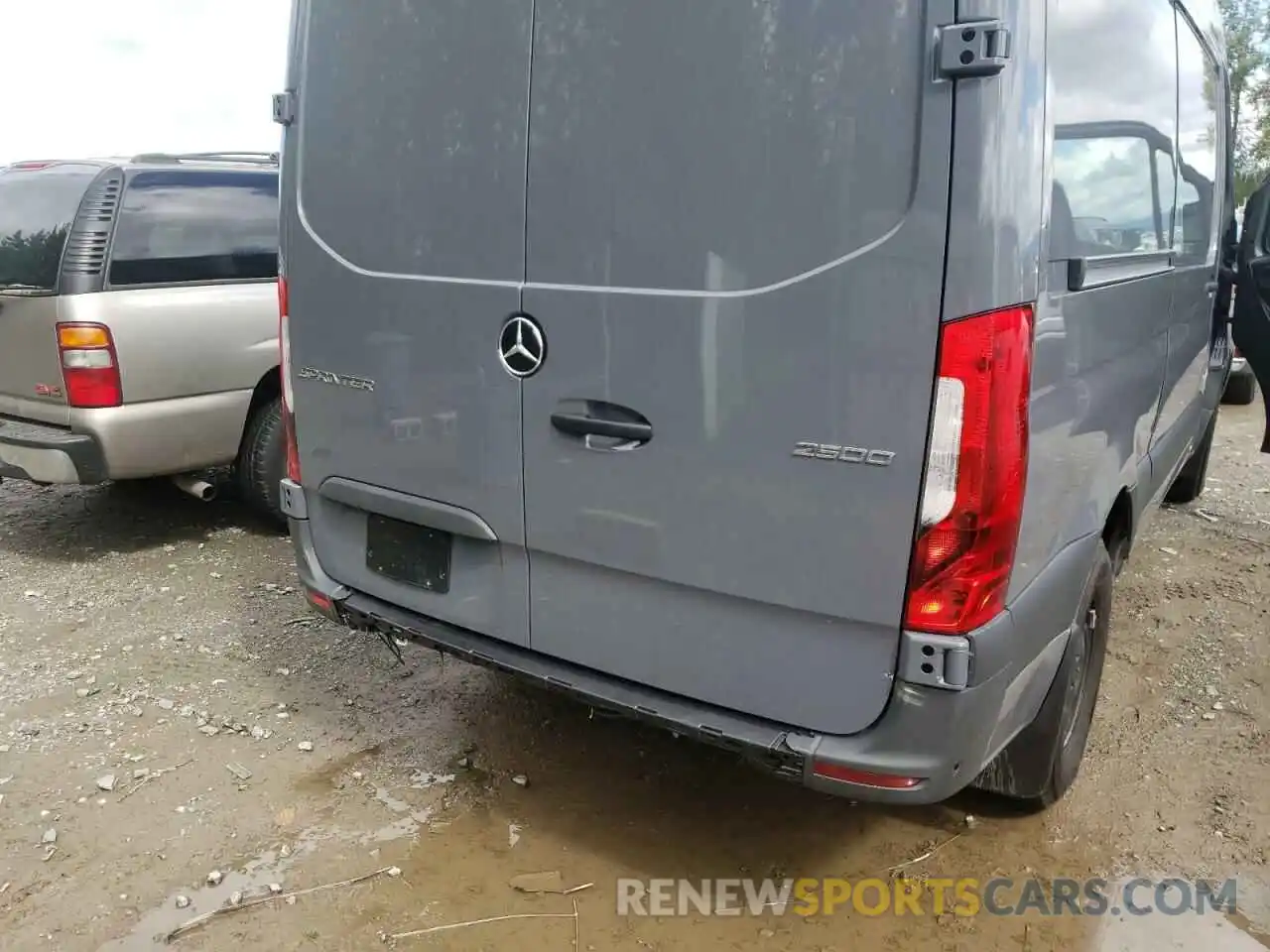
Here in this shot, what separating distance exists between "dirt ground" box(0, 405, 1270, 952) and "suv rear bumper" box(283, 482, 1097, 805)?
0.58m

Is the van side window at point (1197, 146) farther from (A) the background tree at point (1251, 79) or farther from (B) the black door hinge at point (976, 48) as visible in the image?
(A) the background tree at point (1251, 79)

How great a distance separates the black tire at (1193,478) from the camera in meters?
5.77

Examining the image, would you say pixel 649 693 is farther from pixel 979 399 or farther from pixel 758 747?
pixel 979 399

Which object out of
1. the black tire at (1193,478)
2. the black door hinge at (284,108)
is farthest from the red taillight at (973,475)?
the black tire at (1193,478)

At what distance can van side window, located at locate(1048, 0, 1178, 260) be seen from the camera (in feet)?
6.76

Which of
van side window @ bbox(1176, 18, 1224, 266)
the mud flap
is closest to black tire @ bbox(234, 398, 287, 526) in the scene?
van side window @ bbox(1176, 18, 1224, 266)

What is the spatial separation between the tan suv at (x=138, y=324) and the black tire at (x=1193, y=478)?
497cm

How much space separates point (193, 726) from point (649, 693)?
1.86 m

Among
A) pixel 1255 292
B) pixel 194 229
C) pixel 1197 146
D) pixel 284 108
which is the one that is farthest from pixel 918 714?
pixel 194 229

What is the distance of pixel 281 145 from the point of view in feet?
9.68

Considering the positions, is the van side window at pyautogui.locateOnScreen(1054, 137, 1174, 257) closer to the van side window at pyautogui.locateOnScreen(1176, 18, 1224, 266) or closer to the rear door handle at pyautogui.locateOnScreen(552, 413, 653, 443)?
the van side window at pyautogui.locateOnScreen(1176, 18, 1224, 266)

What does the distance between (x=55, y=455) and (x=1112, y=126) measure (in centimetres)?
430

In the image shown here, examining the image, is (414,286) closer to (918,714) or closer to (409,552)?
(409,552)

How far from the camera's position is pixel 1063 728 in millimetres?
2828
